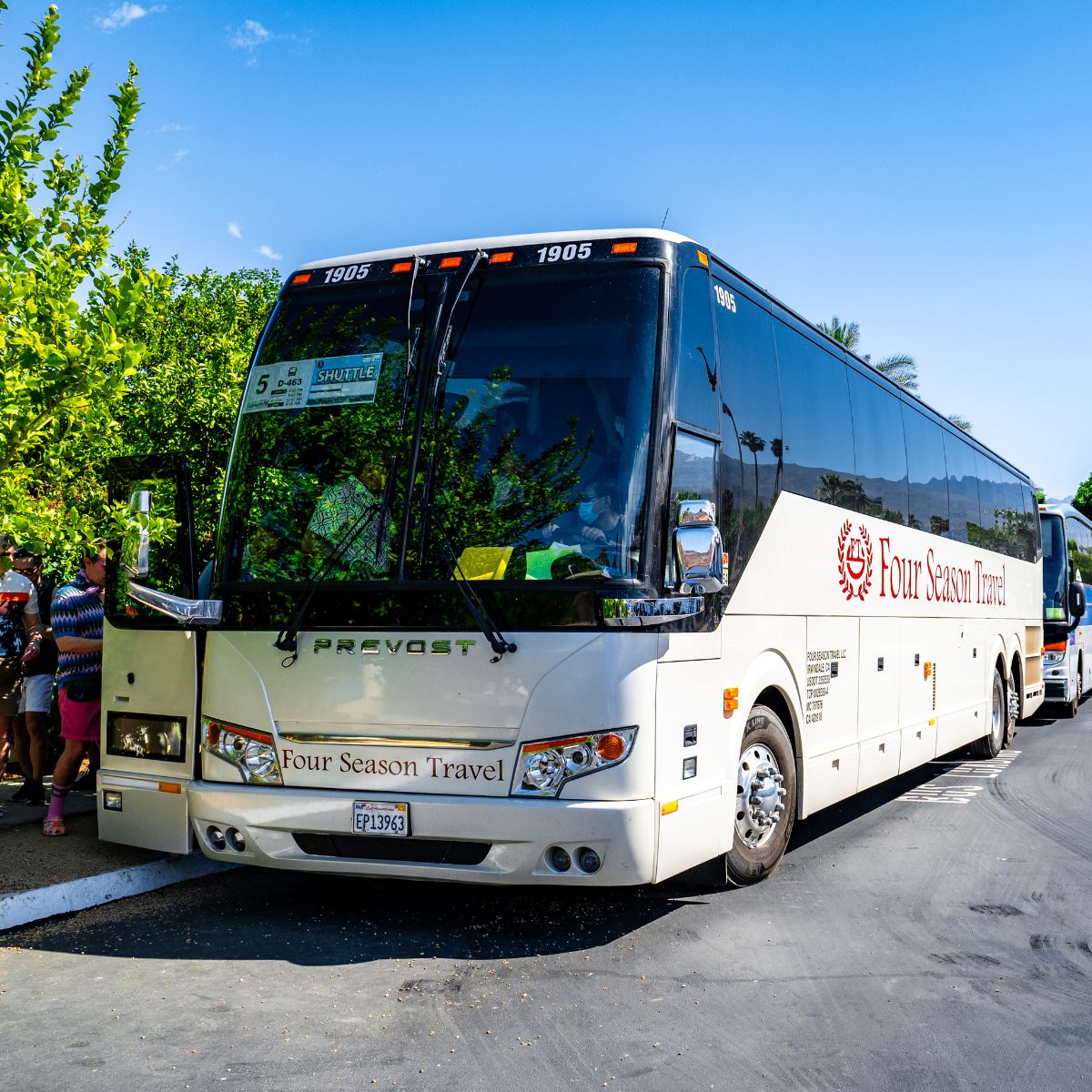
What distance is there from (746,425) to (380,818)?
3.12 meters

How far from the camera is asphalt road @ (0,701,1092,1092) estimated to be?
4.43 m

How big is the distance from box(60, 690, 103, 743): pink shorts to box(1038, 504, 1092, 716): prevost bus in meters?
16.2

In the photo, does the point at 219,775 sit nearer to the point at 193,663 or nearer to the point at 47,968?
the point at 193,663

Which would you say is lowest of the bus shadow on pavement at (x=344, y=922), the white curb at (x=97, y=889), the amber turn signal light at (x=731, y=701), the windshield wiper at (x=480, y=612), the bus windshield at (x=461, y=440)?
the bus shadow on pavement at (x=344, y=922)

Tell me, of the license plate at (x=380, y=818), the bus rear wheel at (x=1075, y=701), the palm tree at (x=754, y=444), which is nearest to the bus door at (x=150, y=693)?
the license plate at (x=380, y=818)

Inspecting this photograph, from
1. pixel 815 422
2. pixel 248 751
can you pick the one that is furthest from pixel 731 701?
pixel 815 422

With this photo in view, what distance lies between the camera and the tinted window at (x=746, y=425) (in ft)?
22.7

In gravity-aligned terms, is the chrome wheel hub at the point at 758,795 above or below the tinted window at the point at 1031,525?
below

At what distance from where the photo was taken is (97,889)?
6887 millimetres

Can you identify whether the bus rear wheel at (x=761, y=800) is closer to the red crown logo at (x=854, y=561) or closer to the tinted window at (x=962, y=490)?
the red crown logo at (x=854, y=561)

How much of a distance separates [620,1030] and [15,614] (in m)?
6.33

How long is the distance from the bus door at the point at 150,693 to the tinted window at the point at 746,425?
3007mm

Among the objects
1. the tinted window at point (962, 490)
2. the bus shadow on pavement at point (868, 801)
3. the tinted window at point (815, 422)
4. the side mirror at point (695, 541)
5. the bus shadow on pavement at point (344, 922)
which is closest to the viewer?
the side mirror at point (695, 541)

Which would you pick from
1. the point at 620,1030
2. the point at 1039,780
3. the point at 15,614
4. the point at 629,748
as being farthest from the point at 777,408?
the point at 1039,780
